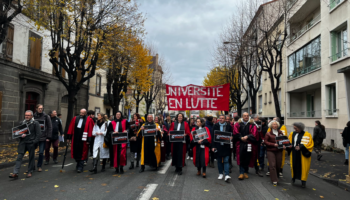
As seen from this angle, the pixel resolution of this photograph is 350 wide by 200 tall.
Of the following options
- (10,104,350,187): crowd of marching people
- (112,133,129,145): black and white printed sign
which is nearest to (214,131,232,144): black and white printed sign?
(10,104,350,187): crowd of marching people

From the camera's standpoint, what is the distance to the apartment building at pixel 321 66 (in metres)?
16.5

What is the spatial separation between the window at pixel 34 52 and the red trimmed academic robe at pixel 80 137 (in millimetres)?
11918

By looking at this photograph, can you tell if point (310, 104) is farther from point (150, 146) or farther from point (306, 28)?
point (150, 146)

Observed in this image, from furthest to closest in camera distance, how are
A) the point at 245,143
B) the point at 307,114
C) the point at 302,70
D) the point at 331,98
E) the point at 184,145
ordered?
1. the point at 307,114
2. the point at 302,70
3. the point at 331,98
4. the point at 184,145
5. the point at 245,143

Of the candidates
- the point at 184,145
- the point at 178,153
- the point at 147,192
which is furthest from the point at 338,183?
the point at 147,192

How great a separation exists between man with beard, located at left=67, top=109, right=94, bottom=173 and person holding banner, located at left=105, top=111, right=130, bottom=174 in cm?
65

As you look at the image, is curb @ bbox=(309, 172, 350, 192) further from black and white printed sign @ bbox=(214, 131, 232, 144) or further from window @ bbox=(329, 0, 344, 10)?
window @ bbox=(329, 0, 344, 10)

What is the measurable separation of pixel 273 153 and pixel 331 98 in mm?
13360

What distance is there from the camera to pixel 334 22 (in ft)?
57.6

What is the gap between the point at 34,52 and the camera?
19.0 m

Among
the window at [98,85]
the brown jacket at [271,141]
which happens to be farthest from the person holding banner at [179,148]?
the window at [98,85]

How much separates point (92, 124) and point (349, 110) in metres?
14.2

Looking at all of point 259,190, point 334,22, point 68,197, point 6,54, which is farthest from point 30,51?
point 334,22

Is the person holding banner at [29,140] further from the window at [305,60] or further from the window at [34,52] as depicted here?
the window at [305,60]
